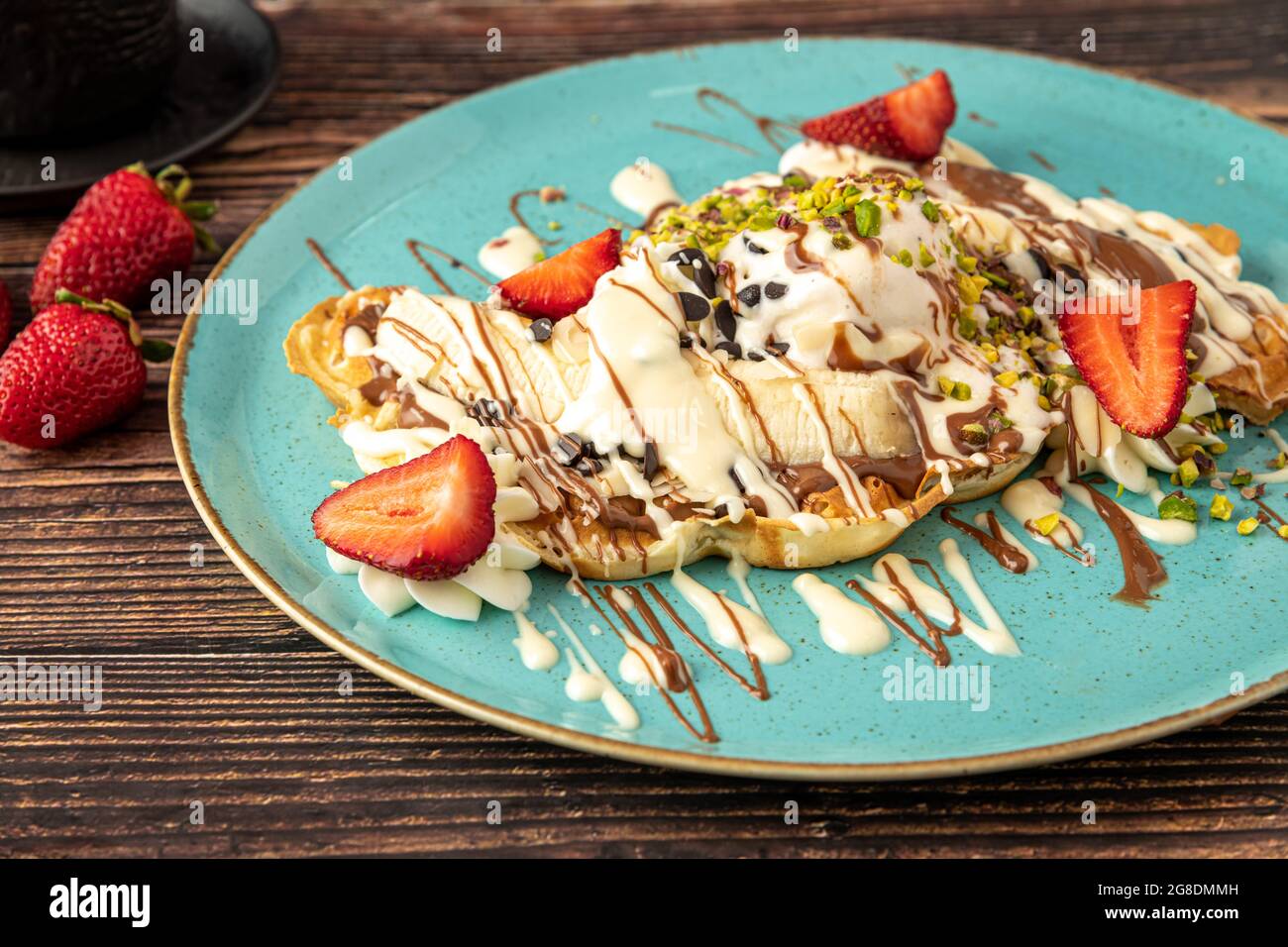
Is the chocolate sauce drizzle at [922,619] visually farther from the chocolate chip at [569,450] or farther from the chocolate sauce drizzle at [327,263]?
the chocolate sauce drizzle at [327,263]

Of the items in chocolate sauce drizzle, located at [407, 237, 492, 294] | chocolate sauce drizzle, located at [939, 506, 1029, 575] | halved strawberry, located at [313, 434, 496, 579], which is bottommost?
chocolate sauce drizzle, located at [939, 506, 1029, 575]

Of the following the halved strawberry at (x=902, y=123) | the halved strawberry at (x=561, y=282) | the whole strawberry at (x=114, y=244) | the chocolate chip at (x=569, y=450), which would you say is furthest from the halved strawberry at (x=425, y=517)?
the halved strawberry at (x=902, y=123)

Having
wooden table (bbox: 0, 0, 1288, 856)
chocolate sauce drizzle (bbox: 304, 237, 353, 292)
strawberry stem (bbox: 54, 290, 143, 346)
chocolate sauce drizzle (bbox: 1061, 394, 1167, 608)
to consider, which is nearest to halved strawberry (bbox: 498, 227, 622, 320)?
chocolate sauce drizzle (bbox: 304, 237, 353, 292)

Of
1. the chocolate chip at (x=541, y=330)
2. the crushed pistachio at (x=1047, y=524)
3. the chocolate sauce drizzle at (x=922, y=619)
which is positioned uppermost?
the chocolate chip at (x=541, y=330)

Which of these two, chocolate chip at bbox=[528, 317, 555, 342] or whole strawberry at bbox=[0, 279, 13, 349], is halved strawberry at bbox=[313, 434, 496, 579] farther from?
whole strawberry at bbox=[0, 279, 13, 349]

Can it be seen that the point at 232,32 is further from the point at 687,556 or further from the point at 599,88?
the point at 687,556
